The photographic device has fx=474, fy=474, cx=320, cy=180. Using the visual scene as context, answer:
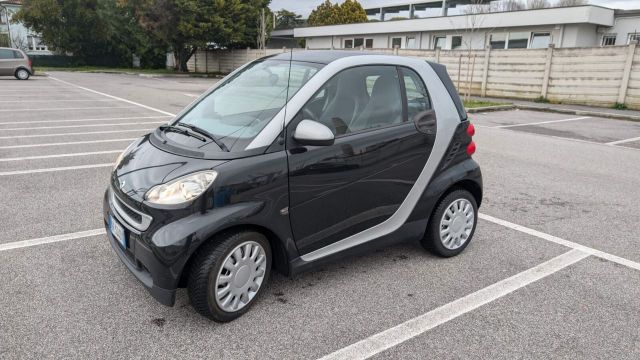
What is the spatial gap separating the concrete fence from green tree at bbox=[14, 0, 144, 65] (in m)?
28.3

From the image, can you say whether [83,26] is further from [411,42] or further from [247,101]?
[247,101]

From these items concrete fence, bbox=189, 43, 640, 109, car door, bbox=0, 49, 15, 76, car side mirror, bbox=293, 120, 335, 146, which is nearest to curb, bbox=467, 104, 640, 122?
concrete fence, bbox=189, 43, 640, 109

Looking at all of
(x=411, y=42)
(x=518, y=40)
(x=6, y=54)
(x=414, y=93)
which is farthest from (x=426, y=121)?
(x=411, y=42)

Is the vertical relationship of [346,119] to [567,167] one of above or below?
above

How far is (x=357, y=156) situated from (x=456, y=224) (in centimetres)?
124

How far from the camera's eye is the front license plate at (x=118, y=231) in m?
2.99

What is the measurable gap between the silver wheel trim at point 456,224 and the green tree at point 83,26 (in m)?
39.3

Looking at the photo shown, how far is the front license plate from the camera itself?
2.99 m

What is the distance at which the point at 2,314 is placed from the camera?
2963 millimetres

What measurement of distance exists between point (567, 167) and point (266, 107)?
20.0 feet

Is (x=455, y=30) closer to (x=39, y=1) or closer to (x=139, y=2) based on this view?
(x=139, y=2)

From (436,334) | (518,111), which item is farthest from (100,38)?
(436,334)

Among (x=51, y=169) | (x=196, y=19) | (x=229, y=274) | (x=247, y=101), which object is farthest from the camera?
(x=196, y=19)

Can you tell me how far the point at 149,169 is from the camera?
3033mm
